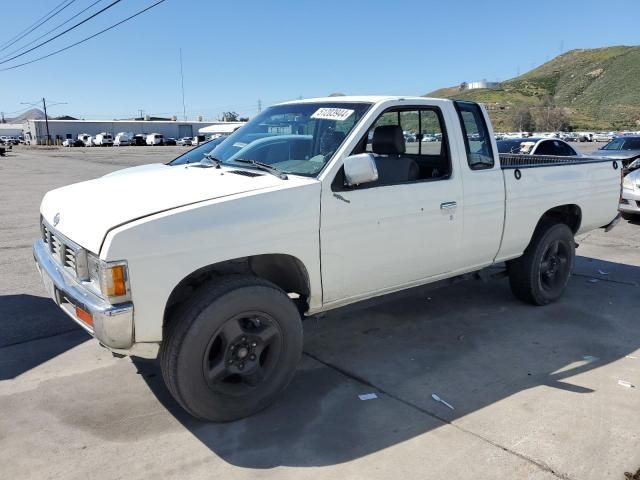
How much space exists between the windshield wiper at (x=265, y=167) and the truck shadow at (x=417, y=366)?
1201 mm

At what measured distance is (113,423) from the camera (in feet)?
11.6

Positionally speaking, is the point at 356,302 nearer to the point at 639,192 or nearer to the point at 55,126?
the point at 639,192

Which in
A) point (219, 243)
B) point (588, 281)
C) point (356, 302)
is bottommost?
point (588, 281)

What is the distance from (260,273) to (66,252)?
128cm

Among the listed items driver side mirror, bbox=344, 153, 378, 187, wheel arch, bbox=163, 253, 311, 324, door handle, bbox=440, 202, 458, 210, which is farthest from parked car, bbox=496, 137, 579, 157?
wheel arch, bbox=163, 253, 311, 324

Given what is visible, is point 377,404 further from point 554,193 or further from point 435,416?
point 554,193

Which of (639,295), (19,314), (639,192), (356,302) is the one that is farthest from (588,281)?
(19,314)

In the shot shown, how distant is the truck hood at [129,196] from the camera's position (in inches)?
125

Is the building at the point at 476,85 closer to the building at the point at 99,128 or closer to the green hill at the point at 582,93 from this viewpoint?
the green hill at the point at 582,93

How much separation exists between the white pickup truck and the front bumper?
261 inches

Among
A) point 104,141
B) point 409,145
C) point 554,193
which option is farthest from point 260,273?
point 104,141

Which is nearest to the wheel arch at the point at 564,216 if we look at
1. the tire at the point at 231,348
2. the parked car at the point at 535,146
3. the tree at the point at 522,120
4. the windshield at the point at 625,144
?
the tire at the point at 231,348

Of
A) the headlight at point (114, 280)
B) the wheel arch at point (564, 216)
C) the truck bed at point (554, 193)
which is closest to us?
the headlight at point (114, 280)

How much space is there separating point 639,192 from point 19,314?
1055cm
